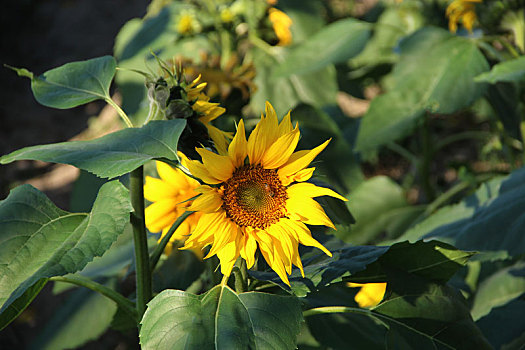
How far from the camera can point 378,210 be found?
1298 millimetres

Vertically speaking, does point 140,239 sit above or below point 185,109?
below

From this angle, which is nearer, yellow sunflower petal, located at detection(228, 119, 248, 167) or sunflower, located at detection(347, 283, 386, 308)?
yellow sunflower petal, located at detection(228, 119, 248, 167)

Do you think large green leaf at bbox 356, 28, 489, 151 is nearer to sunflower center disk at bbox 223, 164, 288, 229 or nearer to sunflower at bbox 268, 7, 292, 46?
sunflower at bbox 268, 7, 292, 46

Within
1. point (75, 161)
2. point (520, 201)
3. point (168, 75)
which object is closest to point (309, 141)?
point (520, 201)

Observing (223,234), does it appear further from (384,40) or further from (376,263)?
(384,40)

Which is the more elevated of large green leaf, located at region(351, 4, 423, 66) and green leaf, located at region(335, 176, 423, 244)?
large green leaf, located at region(351, 4, 423, 66)

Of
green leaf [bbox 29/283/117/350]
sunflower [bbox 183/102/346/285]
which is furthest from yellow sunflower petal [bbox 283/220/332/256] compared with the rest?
green leaf [bbox 29/283/117/350]

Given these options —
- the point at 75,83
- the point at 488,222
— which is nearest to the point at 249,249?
the point at 75,83

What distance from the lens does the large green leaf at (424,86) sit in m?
1.04

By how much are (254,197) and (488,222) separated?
448 mm

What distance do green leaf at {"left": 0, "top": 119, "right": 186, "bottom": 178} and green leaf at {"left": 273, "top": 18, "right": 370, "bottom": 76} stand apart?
774 mm

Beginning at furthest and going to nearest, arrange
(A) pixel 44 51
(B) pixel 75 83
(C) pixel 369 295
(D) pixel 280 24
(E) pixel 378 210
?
(A) pixel 44 51, (D) pixel 280 24, (E) pixel 378 210, (C) pixel 369 295, (B) pixel 75 83

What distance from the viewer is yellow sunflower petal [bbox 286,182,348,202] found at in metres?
0.50

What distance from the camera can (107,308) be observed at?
0.96 m
